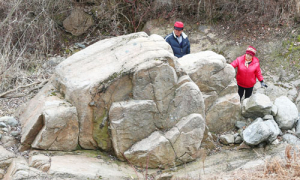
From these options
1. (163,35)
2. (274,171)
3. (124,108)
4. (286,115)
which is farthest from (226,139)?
(163,35)

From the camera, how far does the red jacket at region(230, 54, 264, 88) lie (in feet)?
20.5

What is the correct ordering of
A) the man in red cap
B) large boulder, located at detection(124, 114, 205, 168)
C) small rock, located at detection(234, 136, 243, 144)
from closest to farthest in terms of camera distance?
large boulder, located at detection(124, 114, 205, 168), small rock, located at detection(234, 136, 243, 144), the man in red cap

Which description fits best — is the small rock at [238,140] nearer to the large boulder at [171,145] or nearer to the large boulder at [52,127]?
the large boulder at [171,145]

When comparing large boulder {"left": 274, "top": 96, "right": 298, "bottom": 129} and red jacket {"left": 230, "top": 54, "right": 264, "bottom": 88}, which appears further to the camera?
red jacket {"left": 230, "top": 54, "right": 264, "bottom": 88}

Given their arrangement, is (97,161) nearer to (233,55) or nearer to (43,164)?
(43,164)

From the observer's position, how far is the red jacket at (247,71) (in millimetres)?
6244

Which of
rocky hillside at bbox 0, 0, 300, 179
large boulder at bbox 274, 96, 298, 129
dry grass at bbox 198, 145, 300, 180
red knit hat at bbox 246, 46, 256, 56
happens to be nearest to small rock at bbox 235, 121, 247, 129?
rocky hillside at bbox 0, 0, 300, 179

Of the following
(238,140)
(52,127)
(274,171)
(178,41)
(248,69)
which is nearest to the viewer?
(274,171)

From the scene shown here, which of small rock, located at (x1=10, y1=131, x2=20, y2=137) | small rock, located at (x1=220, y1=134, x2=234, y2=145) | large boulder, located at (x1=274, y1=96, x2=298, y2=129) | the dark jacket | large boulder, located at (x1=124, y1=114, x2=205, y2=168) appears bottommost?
small rock, located at (x1=220, y1=134, x2=234, y2=145)

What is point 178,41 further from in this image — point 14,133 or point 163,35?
point 14,133

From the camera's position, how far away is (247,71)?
626cm

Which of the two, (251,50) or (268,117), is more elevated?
(251,50)

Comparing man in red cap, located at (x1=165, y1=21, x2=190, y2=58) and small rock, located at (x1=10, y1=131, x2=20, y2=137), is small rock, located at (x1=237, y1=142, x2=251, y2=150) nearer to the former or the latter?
man in red cap, located at (x1=165, y1=21, x2=190, y2=58)

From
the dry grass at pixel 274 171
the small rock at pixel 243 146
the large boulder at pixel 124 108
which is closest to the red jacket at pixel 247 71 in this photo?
the small rock at pixel 243 146
